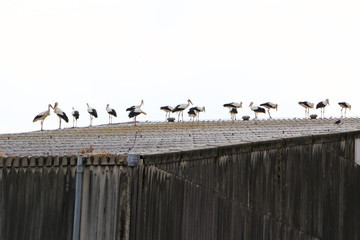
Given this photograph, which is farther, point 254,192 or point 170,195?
point 254,192

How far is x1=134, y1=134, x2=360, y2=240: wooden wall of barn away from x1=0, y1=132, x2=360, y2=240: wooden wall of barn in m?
0.02

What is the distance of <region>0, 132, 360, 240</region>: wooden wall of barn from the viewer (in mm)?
14031

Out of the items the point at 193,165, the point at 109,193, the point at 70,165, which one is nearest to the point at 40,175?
the point at 70,165

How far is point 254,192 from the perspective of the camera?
18109mm

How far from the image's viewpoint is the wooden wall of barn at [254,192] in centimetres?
1459

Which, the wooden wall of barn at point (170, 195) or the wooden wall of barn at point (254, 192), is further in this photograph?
the wooden wall of barn at point (254, 192)

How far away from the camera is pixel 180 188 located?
595 inches

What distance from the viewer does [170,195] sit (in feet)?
48.5

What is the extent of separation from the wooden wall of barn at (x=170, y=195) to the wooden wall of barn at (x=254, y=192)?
0.07 ft

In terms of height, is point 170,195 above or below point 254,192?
above

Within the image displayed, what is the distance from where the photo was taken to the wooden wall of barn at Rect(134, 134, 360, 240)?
1459cm

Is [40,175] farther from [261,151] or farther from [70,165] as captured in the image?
[261,151]

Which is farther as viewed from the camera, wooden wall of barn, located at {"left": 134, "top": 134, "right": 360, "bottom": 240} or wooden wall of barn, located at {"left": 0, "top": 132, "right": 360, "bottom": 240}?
wooden wall of barn, located at {"left": 134, "top": 134, "right": 360, "bottom": 240}

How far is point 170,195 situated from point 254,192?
3.83m
